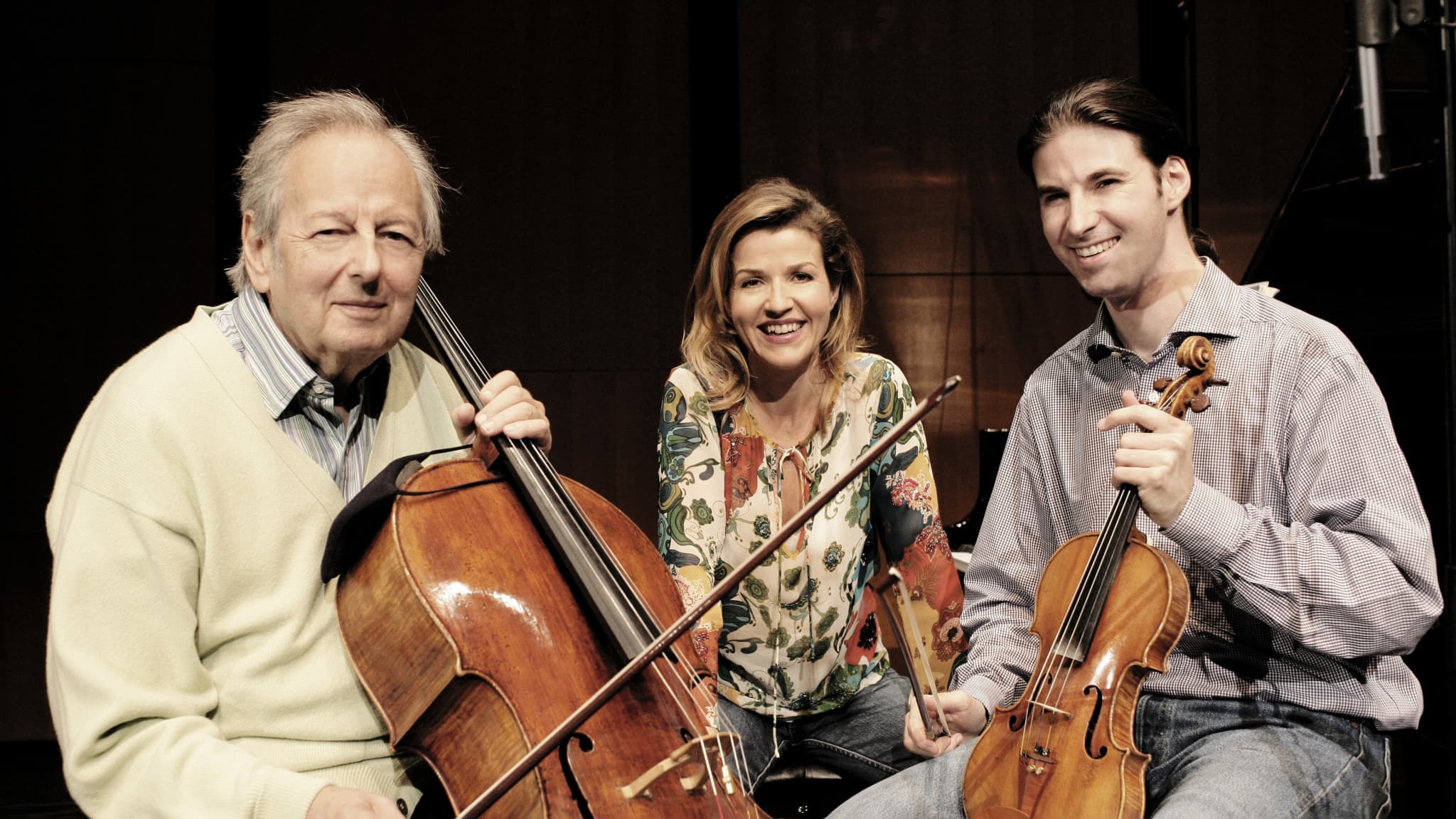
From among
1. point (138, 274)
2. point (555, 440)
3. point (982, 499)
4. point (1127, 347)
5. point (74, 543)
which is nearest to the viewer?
point (74, 543)

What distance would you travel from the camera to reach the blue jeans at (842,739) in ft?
6.44

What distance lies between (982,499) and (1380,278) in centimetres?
107

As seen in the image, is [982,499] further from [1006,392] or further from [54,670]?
[54,670]

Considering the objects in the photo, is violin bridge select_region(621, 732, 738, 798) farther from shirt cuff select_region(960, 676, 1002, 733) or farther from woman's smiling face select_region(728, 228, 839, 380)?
woman's smiling face select_region(728, 228, 839, 380)

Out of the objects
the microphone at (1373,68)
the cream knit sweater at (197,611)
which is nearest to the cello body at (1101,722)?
the microphone at (1373,68)

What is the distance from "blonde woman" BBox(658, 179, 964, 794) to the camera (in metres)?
2.01

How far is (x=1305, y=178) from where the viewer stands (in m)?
2.75

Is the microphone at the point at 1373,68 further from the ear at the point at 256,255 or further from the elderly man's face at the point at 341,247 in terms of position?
the ear at the point at 256,255

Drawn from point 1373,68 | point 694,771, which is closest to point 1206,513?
point 1373,68

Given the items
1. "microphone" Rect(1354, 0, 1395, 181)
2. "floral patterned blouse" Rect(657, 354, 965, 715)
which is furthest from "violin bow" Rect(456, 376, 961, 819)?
"floral patterned blouse" Rect(657, 354, 965, 715)

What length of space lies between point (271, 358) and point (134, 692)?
442 millimetres

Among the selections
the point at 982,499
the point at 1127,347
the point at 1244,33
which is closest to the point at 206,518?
the point at 1127,347

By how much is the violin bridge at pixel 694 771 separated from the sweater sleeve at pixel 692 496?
0.76 meters

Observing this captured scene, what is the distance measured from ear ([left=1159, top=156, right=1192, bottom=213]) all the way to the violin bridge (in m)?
1.00
